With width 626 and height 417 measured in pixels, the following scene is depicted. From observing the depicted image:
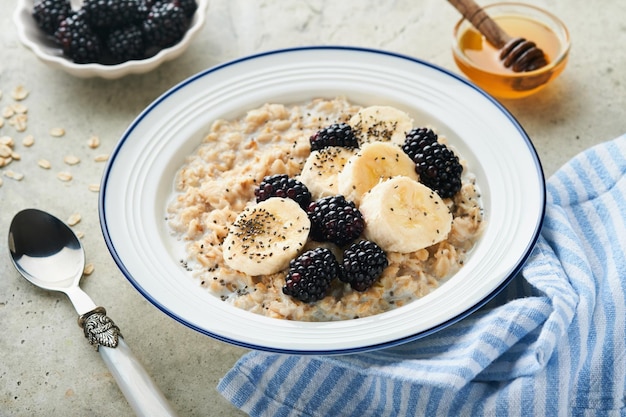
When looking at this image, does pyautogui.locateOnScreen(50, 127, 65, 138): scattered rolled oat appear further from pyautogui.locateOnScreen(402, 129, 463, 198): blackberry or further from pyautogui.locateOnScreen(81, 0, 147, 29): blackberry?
pyautogui.locateOnScreen(402, 129, 463, 198): blackberry

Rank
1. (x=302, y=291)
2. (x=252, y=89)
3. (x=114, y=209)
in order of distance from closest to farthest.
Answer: (x=302, y=291), (x=114, y=209), (x=252, y=89)

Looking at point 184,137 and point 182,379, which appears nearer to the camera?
point 182,379

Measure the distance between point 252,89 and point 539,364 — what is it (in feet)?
4.12

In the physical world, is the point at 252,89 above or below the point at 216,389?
above

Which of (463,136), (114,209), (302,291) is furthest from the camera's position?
(463,136)

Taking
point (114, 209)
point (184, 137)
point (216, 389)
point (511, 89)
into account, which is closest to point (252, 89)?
point (184, 137)

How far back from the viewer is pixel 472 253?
1.90 metres

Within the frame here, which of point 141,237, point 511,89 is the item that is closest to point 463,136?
point 511,89

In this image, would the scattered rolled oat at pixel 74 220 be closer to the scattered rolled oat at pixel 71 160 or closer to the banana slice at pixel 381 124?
the scattered rolled oat at pixel 71 160

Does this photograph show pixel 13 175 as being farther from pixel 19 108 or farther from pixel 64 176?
pixel 19 108

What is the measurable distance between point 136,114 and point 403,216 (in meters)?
1.17

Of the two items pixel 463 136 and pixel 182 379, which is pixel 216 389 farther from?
pixel 463 136

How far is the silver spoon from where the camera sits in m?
1.75

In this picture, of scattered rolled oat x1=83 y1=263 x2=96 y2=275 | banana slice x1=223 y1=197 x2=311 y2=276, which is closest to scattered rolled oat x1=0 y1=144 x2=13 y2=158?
scattered rolled oat x1=83 y1=263 x2=96 y2=275
